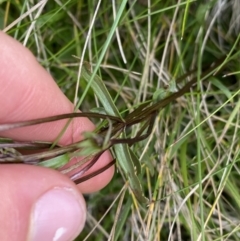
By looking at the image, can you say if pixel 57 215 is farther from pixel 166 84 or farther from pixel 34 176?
pixel 166 84

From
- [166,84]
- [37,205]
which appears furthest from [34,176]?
[166,84]

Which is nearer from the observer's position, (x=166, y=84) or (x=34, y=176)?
(x=34, y=176)

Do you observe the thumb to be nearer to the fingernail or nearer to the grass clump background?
the fingernail

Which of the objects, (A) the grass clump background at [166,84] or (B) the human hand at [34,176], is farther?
(A) the grass clump background at [166,84]

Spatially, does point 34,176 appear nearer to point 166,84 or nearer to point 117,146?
point 117,146

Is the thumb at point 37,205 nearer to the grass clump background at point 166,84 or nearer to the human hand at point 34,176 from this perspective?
the human hand at point 34,176

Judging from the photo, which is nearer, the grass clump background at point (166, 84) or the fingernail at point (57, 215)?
the fingernail at point (57, 215)

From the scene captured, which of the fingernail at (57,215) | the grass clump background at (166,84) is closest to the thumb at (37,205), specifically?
the fingernail at (57,215)
